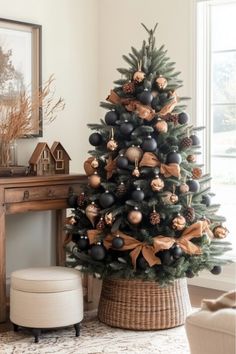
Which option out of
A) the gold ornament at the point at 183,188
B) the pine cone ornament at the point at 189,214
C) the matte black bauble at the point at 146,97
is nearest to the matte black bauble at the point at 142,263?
the pine cone ornament at the point at 189,214

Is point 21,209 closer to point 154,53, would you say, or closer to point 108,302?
point 108,302

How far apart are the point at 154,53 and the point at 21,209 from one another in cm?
128

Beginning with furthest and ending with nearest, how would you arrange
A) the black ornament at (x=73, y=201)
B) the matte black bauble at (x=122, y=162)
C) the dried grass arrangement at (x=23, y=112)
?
the dried grass arrangement at (x=23, y=112)
the black ornament at (x=73, y=201)
the matte black bauble at (x=122, y=162)

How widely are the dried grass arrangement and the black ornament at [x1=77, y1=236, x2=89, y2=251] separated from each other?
84 cm

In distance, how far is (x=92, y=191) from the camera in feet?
12.7

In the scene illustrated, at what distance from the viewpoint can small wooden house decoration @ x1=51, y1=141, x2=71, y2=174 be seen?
438 cm

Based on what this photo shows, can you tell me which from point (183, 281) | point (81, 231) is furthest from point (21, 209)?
point (183, 281)

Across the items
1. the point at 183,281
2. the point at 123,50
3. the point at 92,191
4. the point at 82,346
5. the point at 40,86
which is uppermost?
the point at 123,50

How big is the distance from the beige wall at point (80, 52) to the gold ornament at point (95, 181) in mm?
1040

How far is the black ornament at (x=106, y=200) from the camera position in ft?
12.0

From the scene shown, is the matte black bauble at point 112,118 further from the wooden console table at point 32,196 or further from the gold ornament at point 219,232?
the gold ornament at point 219,232

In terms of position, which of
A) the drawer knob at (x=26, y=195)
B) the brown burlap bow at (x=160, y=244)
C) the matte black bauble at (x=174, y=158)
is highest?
the matte black bauble at (x=174, y=158)

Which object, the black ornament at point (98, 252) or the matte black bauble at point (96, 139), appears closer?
the black ornament at point (98, 252)

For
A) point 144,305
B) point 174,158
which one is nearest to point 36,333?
point 144,305
